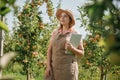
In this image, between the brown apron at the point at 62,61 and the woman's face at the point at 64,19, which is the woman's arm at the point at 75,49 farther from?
the woman's face at the point at 64,19

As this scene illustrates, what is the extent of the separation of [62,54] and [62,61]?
0.10m

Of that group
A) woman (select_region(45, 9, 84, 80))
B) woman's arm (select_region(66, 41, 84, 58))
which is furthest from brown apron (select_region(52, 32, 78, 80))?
woman's arm (select_region(66, 41, 84, 58))

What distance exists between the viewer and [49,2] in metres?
10.3

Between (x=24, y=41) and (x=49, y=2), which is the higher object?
(x=49, y=2)

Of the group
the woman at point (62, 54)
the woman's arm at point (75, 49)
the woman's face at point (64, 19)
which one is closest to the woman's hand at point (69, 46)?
the woman's arm at point (75, 49)

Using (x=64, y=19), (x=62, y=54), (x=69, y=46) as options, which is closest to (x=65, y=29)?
(x=64, y=19)

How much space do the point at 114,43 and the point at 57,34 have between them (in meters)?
3.96

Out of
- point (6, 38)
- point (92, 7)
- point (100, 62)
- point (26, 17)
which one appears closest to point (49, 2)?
point (26, 17)

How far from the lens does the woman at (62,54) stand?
4.64 metres

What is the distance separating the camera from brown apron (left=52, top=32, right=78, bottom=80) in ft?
15.4

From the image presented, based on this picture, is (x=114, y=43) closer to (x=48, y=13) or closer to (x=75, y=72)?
(x=75, y=72)

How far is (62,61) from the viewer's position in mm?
4750

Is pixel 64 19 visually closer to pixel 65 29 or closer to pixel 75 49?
pixel 65 29

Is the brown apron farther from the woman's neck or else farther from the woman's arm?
the woman's arm
